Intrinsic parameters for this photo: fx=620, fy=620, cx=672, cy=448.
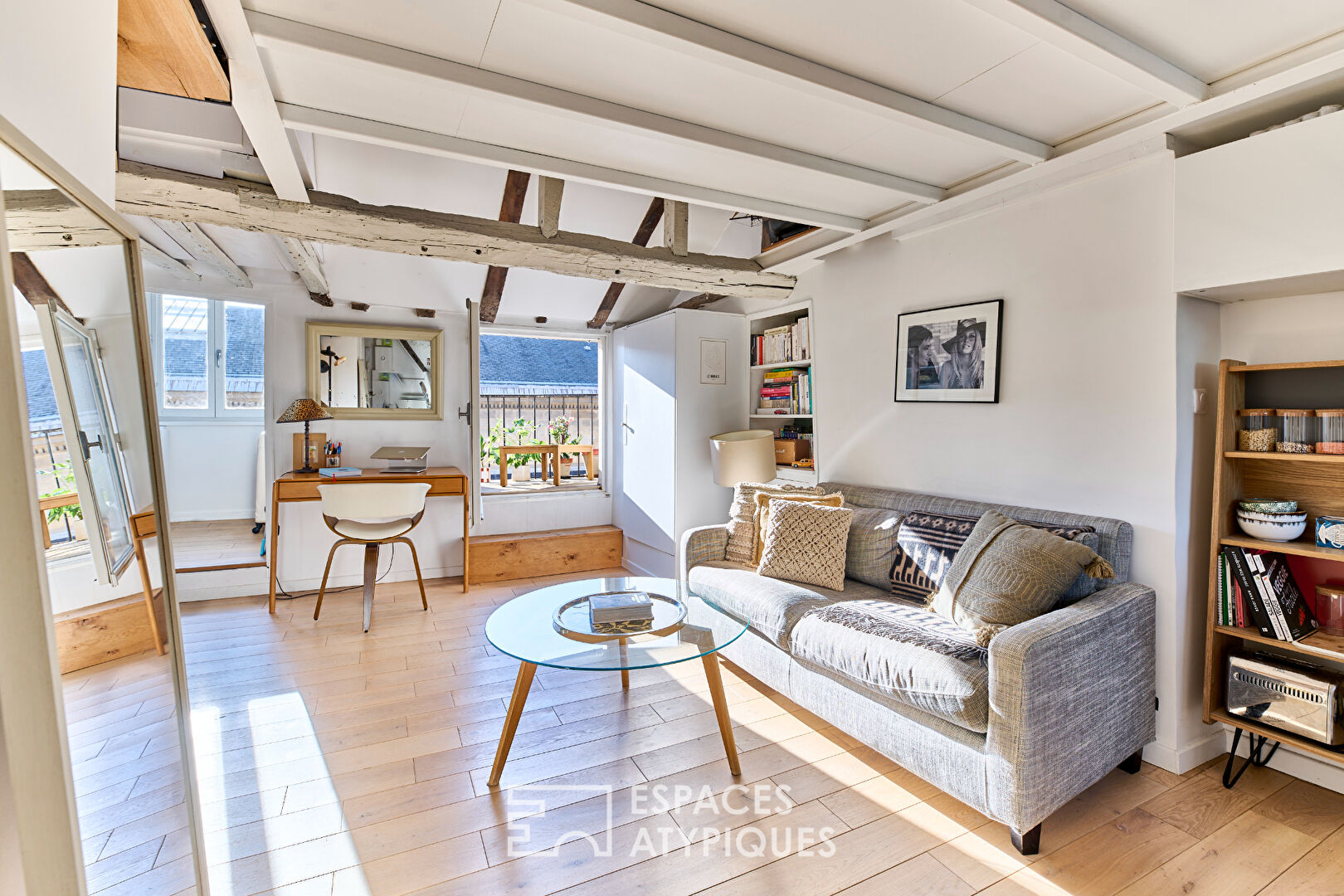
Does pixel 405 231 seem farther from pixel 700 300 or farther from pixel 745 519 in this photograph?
pixel 700 300

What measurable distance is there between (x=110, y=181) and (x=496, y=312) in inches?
144

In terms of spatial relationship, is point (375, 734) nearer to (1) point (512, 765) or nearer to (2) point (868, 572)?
(1) point (512, 765)

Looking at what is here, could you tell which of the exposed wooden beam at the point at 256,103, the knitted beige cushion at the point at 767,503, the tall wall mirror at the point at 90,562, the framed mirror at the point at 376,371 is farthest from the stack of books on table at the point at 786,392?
the tall wall mirror at the point at 90,562

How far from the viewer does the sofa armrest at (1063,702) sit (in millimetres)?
1748

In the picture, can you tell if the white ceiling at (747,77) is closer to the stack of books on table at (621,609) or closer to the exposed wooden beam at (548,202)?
the exposed wooden beam at (548,202)

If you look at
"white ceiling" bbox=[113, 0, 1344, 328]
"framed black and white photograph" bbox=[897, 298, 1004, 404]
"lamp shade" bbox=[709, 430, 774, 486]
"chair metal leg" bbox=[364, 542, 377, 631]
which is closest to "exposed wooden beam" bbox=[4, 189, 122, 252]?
"white ceiling" bbox=[113, 0, 1344, 328]

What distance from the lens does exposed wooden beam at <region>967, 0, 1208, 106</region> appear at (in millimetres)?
1486

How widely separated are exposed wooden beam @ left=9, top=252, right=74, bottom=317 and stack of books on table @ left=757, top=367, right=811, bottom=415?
3.56m

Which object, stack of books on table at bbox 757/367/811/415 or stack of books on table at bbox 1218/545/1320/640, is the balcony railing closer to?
stack of books on table at bbox 757/367/811/415

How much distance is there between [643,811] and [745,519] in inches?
65.8

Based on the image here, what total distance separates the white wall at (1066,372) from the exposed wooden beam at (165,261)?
4.12m

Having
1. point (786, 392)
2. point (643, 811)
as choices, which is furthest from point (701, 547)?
point (643, 811)

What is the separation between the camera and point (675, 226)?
3375 millimetres

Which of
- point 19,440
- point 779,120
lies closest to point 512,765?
point 19,440
